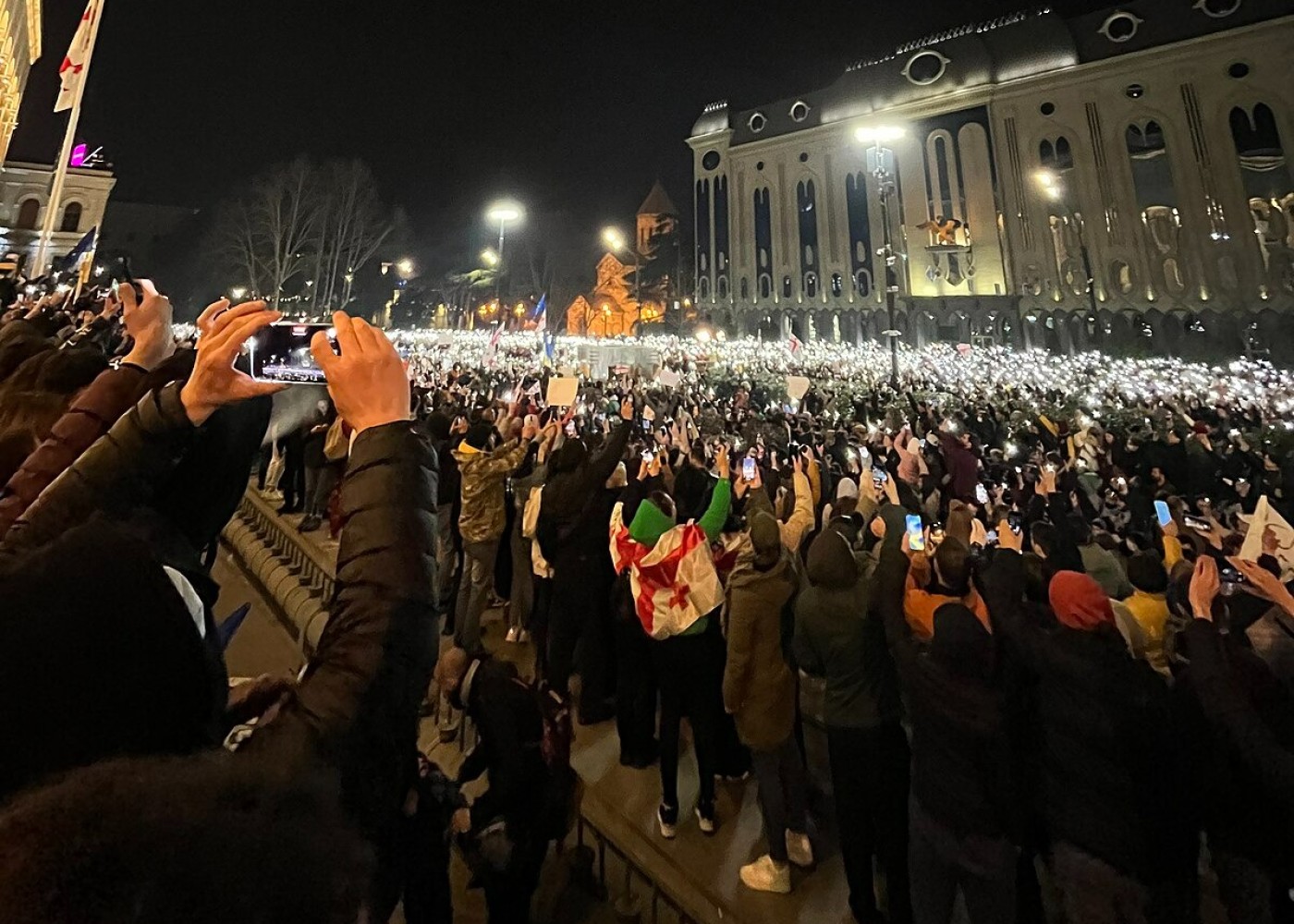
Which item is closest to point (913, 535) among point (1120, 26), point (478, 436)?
point (478, 436)

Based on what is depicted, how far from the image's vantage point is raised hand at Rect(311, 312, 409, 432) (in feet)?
4.65

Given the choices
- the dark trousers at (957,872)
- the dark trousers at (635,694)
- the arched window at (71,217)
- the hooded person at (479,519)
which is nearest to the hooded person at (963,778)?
the dark trousers at (957,872)

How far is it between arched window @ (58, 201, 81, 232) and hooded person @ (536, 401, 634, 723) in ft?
188

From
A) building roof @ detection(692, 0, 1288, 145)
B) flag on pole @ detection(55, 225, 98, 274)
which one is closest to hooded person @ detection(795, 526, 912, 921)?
flag on pole @ detection(55, 225, 98, 274)

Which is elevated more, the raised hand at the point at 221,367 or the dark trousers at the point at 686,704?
the raised hand at the point at 221,367

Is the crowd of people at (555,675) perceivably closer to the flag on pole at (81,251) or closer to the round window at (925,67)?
the flag on pole at (81,251)

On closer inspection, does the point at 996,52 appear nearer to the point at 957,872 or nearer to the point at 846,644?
the point at 846,644

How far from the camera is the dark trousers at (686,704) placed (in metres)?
3.92

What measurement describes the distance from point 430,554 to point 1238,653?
3548mm

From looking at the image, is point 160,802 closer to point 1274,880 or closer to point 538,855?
point 538,855

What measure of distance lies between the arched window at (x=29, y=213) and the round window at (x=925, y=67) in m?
65.3

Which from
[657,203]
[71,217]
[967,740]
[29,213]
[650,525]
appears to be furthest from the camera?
[657,203]

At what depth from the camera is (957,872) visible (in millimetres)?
2852

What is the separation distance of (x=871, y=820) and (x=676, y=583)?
1671 mm
